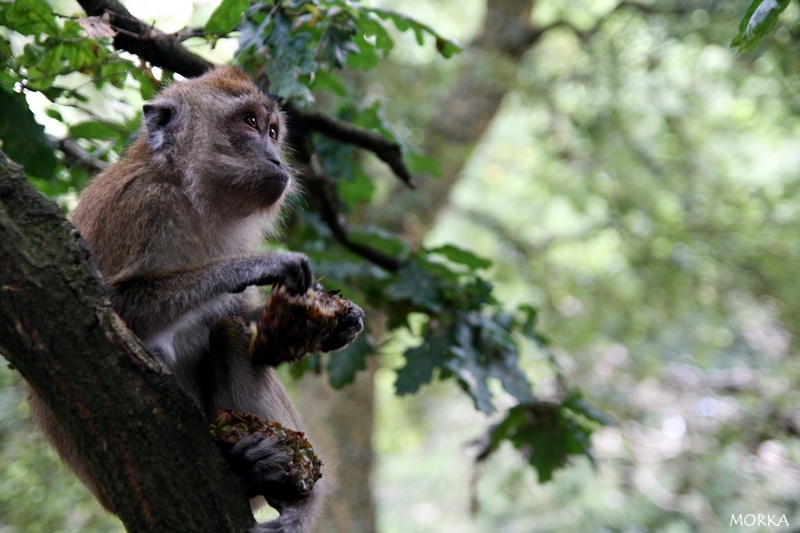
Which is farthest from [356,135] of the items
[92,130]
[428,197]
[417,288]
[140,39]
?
[428,197]

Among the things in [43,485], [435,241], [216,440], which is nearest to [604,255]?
[435,241]

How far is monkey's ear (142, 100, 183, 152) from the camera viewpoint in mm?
4344

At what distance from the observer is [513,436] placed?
6004 millimetres

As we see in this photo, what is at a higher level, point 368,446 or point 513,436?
point 513,436

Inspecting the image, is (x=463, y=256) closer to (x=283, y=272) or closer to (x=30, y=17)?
(x=283, y=272)

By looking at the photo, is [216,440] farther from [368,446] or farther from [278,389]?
[368,446]

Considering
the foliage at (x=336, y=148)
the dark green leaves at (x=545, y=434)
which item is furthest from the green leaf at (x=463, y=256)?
the dark green leaves at (x=545, y=434)

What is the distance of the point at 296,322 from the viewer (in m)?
3.49

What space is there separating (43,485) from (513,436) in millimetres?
3377

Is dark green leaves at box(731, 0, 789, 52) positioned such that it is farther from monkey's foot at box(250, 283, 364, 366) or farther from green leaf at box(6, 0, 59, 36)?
green leaf at box(6, 0, 59, 36)

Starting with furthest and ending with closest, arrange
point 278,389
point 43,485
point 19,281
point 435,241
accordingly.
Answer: point 435,241, point 43,485, point 278,389, point 19,281

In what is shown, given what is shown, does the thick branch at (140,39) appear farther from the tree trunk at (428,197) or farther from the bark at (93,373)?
the tree trunk at (428,197)

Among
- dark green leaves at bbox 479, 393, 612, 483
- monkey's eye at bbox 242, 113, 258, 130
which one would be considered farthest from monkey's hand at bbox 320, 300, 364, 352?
dark green leaves at bbox 479, 393, 612, 483

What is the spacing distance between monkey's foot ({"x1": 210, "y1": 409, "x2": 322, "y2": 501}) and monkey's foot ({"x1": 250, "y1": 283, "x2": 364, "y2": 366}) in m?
0.33
